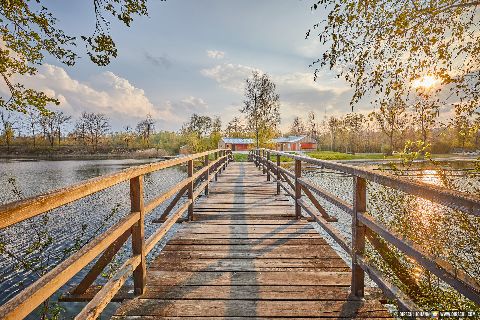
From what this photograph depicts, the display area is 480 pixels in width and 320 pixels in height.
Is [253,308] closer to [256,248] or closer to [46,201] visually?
[256,248]

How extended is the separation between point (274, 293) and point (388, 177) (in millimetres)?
1566

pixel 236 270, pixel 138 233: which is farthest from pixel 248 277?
pixel 138 233

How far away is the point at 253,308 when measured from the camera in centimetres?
258

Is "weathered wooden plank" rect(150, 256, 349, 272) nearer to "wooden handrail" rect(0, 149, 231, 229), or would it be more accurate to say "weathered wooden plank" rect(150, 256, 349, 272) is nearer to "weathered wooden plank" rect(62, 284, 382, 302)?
"weathered wooden plank" rect(62, 284, 382, 302)

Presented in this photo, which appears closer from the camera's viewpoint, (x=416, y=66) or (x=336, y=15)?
(x=336, y=15)

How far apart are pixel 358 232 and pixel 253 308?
117cm

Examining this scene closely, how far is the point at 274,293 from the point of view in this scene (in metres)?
2.83

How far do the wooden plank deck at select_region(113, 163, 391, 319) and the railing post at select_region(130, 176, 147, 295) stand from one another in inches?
5.6

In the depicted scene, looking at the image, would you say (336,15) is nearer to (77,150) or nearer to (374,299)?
(374,299)

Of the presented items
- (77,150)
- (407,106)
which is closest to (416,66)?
(407,106)

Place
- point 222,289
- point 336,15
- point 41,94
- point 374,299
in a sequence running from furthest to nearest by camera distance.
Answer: point 41,94, point 336,15, point 222,289, point 374,299

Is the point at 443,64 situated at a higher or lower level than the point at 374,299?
higher

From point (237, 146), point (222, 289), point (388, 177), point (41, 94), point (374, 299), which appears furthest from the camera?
point (237, 146)

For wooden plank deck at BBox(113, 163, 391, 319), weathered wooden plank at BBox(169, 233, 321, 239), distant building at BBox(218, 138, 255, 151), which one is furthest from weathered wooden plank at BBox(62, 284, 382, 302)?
distant building at BBox(218, 138, 255, 151)
